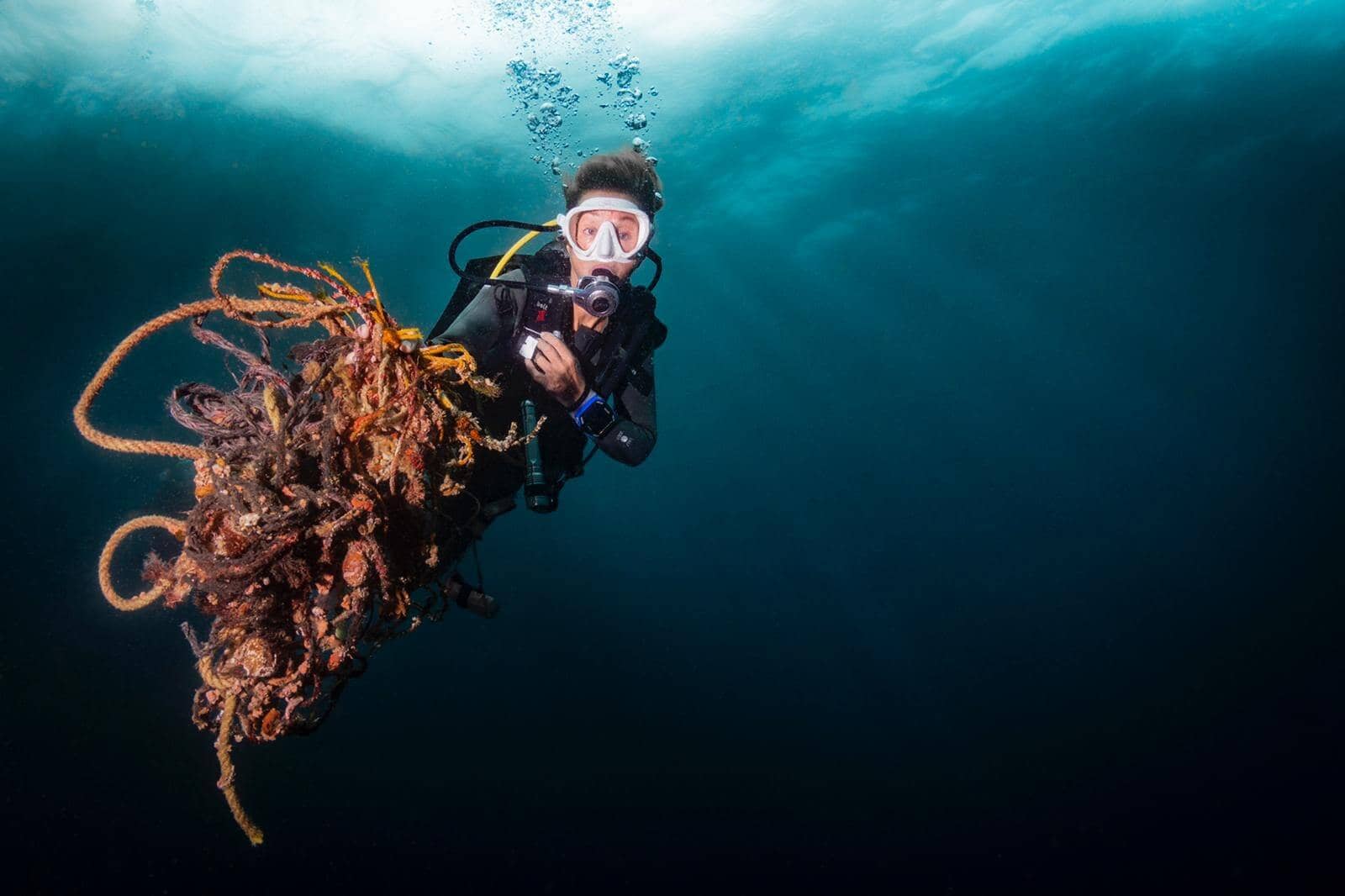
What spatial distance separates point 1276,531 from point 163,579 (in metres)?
56.8

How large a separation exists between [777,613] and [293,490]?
42.2m

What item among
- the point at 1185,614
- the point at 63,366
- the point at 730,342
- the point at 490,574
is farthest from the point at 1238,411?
the point at 63,366

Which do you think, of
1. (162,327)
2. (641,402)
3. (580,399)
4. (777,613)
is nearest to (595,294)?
(580,399)

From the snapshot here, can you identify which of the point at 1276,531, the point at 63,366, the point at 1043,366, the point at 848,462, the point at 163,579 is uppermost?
the point at 848,462

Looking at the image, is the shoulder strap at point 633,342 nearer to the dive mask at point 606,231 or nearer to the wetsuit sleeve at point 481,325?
the dive mask at point 606,231

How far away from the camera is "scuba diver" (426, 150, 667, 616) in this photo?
3064 millimetres

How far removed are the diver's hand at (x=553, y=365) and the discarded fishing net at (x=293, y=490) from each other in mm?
897

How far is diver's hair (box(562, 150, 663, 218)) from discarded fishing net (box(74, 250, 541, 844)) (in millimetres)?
2665

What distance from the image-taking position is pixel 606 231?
150 inches

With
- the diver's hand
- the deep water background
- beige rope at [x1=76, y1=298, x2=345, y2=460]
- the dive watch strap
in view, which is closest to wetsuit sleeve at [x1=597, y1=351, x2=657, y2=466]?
the dive watch strap

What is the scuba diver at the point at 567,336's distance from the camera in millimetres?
3064

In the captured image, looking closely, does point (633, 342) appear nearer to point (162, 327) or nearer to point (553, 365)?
point (553, 365)

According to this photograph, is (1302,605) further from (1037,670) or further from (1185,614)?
(1037,670)

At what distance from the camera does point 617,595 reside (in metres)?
37.2
